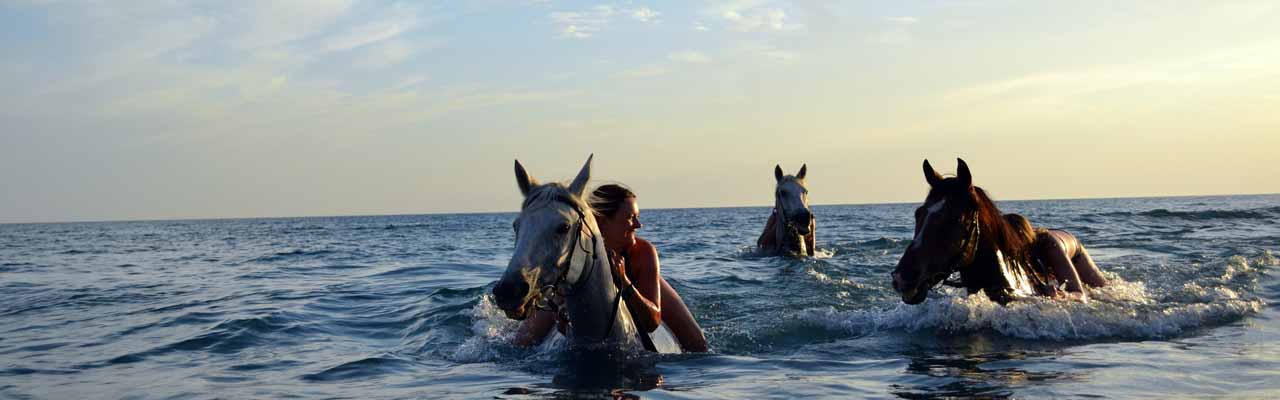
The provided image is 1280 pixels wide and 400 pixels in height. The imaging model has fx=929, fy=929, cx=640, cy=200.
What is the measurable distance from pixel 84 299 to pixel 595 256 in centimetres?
1033

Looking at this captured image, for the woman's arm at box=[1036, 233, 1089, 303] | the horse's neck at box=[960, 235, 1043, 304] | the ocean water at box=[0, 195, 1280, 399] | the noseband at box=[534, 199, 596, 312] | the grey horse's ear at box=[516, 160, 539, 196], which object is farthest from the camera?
the woman's arm at box=[1036, 233, 1089, 303]

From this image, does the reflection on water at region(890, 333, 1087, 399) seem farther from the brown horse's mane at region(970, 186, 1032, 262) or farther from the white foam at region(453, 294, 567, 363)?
the white foam at region(453, 294, 567, 363)

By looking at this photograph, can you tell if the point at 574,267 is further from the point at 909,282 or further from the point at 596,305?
the point at 909,282

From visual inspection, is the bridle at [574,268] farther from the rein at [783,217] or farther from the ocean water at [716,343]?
the rein at [783,217]

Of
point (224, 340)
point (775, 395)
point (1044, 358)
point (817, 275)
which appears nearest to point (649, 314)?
point (775, 395)

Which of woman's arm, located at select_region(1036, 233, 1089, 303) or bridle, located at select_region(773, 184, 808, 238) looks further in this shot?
bridle, located at select_region(773, 184, 808, 238)

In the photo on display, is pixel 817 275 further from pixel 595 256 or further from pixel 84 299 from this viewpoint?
pixel 84 299

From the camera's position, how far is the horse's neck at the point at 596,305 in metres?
4.93

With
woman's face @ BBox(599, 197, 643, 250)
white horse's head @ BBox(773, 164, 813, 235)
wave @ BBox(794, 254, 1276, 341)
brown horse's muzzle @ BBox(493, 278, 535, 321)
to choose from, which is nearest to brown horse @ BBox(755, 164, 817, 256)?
white horse's head @ BBox(773, 164, 813, 235)

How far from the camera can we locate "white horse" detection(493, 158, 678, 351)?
13.5 ft

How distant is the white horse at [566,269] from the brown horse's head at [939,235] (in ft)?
5.81

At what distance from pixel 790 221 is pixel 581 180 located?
29.8 feet

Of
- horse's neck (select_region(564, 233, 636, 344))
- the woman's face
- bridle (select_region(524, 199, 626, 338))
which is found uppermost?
the woman's face

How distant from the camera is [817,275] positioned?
12336 mm
